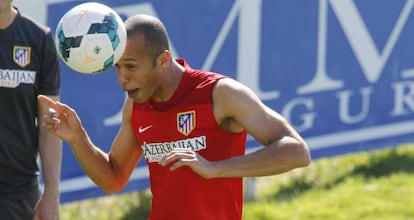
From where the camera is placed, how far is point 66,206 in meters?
8.91

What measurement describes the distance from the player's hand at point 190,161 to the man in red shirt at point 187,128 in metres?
0.09

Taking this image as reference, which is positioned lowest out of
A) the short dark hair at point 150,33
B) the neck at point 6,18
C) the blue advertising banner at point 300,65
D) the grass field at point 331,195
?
the grass field at point 331,195

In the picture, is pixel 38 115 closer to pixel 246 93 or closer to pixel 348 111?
pixel 246 93

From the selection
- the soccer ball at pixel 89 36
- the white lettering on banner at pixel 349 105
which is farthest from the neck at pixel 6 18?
the white lettering on banner at pixel 349 105

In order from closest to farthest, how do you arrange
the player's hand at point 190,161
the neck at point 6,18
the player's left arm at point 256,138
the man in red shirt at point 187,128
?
the player's hand at point 190,161 → the player's left arm at point 256,138 → the man in red shirt at point 187,128 → the neck at point 6,18

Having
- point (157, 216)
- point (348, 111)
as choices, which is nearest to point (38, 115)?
point (157, 216)

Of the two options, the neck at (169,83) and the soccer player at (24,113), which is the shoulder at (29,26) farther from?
the neck at (169,83)

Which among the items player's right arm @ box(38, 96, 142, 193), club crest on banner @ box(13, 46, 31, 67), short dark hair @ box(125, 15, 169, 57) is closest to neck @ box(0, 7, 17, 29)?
club crest on banner @ box(13, 46, 31, 67)

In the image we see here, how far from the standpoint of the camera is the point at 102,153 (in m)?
6.29

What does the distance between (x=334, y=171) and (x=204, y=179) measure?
4269 mm

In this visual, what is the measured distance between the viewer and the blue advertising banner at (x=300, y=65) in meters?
8.41

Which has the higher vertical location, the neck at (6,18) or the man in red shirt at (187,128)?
the neck at (6,18)

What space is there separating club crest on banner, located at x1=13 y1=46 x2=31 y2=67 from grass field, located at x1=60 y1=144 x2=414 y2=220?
243cm

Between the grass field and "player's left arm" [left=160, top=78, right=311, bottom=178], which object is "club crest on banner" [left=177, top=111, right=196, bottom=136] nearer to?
"player's left arm" [left=160, top=78, right=311, bottom=178]
